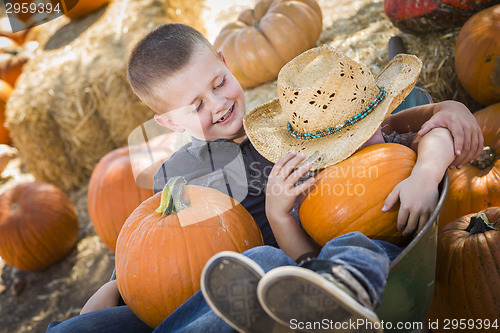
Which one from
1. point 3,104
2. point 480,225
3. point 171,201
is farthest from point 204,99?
point 3,104

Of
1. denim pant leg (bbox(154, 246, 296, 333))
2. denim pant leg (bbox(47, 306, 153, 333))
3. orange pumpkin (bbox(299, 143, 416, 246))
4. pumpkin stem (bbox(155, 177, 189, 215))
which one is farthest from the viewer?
pumpkin stem (bbox(155, 177, 189, 215))

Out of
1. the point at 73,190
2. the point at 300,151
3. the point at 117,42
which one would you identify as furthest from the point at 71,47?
the point at 300,151

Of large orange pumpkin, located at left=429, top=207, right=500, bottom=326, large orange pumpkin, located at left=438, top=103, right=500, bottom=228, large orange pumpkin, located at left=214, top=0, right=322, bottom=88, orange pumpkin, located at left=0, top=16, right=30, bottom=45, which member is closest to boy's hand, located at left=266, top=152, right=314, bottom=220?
large orange pumpkin, located at left=429, top=207, right=500, bottom=326

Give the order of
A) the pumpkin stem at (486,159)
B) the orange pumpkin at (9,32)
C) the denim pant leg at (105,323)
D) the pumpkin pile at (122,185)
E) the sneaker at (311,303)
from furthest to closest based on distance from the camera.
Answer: the orange pumpkin at (9,32) < the pumpkin pile at (122,185) < the pumpkin stem at (486,159) < the denim pant leg at (105,323) < the sneaker at (311,303)

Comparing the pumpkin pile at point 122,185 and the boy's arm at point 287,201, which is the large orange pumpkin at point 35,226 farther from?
the boy's arm at point 287,201

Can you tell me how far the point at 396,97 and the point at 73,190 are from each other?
12.1 ft

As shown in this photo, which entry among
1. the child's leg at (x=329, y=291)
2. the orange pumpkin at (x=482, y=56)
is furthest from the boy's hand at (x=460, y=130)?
the orange pumpkin at (x=482, y=56)

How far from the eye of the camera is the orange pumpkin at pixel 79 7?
459 centimetres

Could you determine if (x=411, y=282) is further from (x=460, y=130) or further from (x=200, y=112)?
(x=200, y=112)

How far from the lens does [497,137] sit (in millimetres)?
2002

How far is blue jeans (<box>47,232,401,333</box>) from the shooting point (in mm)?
958

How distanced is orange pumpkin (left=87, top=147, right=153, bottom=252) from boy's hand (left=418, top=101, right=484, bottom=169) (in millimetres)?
1880

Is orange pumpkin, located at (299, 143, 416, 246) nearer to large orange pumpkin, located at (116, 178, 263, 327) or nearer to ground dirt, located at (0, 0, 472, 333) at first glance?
large orange pumpkin, located at (116, 178, 263, 327)

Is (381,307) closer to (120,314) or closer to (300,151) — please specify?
(300,151)
